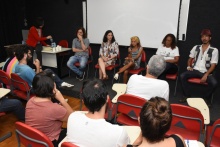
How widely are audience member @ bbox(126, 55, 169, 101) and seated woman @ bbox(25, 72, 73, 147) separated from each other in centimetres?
79

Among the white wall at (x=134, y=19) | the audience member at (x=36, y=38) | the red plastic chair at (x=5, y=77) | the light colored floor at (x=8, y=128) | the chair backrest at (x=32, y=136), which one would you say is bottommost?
the light colored floor at (x=8, y=128)

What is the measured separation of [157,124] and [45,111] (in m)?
0.99

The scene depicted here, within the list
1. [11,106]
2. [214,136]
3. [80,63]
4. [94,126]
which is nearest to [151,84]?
[214,136]

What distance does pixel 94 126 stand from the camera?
1.19 m

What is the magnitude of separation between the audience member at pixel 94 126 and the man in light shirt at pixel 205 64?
2.39 metres

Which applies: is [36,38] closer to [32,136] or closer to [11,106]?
[11,106]

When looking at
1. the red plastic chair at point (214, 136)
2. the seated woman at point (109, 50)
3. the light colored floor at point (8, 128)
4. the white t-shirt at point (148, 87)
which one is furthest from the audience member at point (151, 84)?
the seated woman at point (109, 50)

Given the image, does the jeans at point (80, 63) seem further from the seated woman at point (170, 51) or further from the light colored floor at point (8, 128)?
the seated woman at point (170, 51)

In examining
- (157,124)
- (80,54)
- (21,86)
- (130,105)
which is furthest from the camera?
(80,54)

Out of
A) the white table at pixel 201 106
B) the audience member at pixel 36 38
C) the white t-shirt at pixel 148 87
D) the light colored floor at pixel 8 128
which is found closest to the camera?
the white table at pixel 201 106

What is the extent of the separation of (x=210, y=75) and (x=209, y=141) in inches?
72.4

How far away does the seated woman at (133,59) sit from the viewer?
3.87m

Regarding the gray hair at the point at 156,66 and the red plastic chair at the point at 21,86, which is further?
the red plastic chair at the point at 21,86

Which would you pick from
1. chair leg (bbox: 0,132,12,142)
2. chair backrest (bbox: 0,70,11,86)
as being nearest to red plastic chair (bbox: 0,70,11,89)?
chair backrest (bbox: 0,70,11,86)
